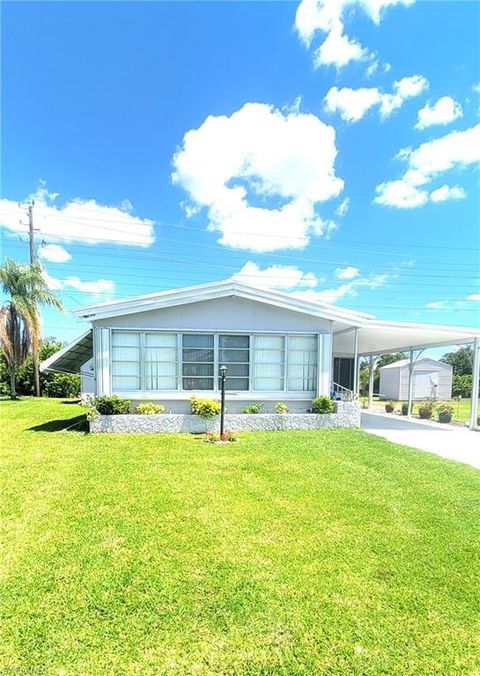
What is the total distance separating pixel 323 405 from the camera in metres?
11.1

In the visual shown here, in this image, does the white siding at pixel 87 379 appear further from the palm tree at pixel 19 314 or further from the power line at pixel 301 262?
the power line at pixel 301 262

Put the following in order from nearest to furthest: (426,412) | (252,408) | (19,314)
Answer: (252,408)
(426,412)
(19,314)

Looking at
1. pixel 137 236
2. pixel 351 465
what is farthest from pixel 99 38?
pixel 137 236

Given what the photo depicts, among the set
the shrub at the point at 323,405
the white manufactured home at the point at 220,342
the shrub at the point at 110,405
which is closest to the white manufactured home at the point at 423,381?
the white manufactured home at the point at 220,342

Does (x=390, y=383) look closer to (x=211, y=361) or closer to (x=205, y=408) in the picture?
(x=211, y=361)

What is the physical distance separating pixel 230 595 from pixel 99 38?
16.0 metres

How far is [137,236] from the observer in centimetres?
3092

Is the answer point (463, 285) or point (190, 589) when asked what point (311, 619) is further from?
point (463, 285)

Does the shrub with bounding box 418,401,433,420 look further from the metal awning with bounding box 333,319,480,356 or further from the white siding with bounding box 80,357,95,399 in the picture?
the white siding with bounding box 80,357,95,399

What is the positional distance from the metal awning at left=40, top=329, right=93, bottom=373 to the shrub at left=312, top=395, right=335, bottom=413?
8.48 meters

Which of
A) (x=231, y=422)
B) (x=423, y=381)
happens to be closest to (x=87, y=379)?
(x=231, y=422)

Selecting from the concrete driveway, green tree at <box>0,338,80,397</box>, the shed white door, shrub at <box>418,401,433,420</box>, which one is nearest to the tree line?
green tree at <box>0,338,80,397</box>

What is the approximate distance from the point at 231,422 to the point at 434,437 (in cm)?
617

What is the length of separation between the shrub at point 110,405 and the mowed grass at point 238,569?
10.6ft
